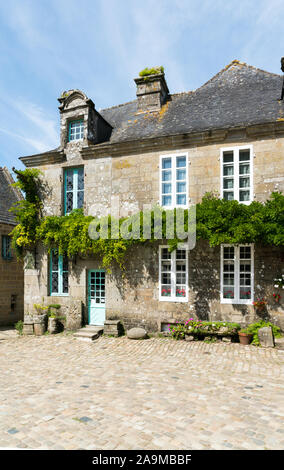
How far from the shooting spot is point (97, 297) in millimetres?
11719

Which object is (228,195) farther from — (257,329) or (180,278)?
(257,329)

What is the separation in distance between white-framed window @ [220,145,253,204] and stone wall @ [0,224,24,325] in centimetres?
1135

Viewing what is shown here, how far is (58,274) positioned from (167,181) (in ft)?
18.6

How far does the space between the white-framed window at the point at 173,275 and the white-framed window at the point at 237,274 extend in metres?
1.25

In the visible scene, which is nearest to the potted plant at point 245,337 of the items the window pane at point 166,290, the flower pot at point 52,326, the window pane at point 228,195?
the window pane at point 166,290

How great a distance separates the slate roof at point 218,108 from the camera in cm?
1046

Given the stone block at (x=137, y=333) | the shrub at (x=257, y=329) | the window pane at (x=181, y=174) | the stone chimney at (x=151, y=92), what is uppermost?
the stone chimney at (x=151, y=92)

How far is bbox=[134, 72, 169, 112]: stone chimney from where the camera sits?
1256cm

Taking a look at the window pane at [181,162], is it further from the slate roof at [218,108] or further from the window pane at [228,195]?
the window pane at [228,195]

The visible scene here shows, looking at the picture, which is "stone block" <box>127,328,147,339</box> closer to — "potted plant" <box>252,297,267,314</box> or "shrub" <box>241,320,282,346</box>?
"shrub" <box>241,320,282,346</box>

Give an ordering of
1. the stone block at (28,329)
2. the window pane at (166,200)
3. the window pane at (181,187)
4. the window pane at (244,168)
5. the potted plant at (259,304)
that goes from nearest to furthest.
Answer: the potted plant at (259,304)
the window pane at (244,168)
the window pane at (181,187)
the window pane at (166,200)
the stone block at (28,329)

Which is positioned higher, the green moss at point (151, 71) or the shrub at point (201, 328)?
the green moss at point (151, 71)

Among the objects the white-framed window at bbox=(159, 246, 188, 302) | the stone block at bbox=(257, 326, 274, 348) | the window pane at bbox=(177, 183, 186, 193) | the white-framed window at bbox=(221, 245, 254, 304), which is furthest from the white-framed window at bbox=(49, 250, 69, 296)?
the stone block at bbox=(257, 326, 274, 348)
